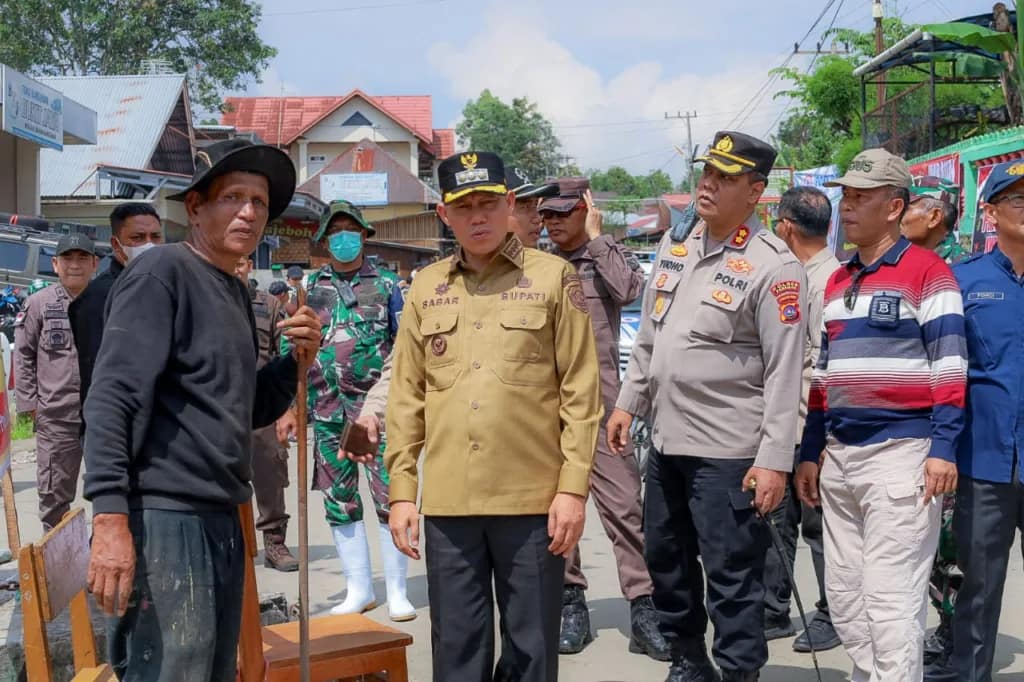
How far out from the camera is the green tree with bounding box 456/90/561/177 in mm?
81812

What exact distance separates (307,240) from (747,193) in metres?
35.6

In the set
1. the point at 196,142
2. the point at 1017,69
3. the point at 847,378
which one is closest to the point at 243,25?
the point at 196,142

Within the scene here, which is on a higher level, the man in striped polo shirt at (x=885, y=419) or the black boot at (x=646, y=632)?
the man in striped polo shirt at (x=885, y=419)

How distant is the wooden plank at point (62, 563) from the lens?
2898 millimetres

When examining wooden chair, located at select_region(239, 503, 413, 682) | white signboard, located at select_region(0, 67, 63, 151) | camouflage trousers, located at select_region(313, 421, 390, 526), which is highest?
white signboard, located at select_region(0, 67, 63, 151)

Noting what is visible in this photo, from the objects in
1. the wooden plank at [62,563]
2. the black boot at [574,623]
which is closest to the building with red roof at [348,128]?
the black boot at [574,623]

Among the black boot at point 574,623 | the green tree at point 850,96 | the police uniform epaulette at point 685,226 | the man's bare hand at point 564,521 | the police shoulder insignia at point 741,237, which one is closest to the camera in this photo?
the man's bare hand at point 564,521

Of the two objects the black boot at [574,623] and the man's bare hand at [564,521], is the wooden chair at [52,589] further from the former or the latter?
the black boot at [574,623]

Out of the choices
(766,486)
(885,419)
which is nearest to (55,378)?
(766,486)

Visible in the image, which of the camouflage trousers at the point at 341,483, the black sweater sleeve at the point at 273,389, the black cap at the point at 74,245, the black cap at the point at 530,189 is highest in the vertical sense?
the black cap at the point at 530,189

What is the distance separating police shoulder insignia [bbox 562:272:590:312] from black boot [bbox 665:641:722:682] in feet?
5.80

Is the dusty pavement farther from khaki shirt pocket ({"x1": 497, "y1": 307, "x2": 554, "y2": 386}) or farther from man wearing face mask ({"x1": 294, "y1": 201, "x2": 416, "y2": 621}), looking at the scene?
khaki shirt pocket ({"x1": 497, "y1": 307, "x2": 554, "y2": 386})

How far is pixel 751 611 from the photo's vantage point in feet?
14.5

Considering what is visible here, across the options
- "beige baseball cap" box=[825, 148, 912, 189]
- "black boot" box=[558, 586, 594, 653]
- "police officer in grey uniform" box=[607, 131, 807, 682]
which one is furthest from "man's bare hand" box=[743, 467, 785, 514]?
"black boot" box=[558, 586, 594, 653]
